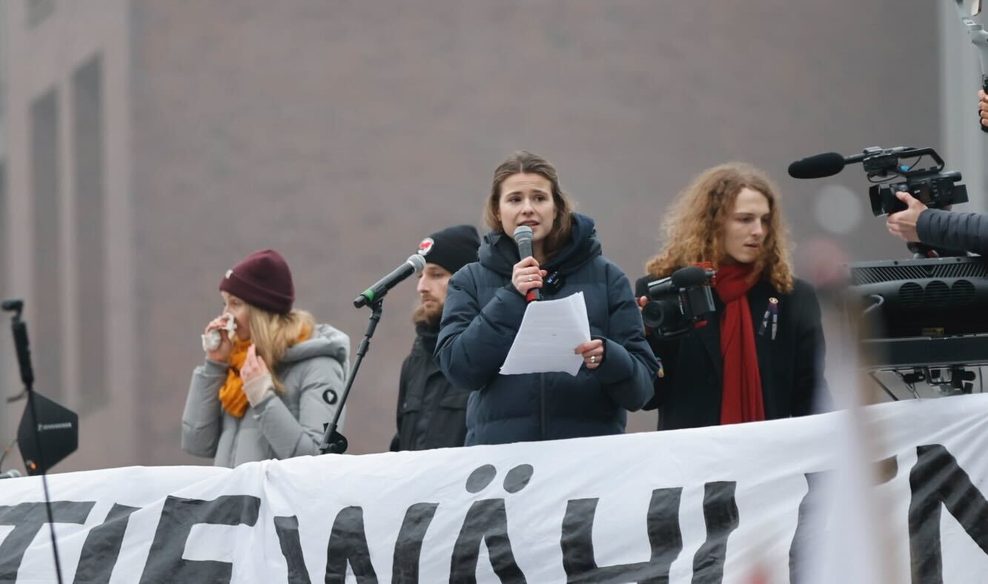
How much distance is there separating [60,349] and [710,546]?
10310 millimetres

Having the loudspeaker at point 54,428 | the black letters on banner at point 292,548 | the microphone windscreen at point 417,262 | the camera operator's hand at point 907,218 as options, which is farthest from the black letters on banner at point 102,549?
the camera operator's hand at point 907,218

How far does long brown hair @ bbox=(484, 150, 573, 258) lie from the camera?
540 centimetres

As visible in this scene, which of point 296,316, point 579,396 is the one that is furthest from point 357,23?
point 579,396

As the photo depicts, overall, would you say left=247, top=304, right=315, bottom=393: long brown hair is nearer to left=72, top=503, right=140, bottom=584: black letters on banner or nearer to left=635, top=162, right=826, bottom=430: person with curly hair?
left=72, top=503, right=140, bottom=584: black letters on banner

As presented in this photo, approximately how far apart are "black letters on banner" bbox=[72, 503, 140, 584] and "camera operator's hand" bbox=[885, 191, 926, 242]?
2.60m

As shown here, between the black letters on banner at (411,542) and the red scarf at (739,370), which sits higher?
the red scarf at (739,370)

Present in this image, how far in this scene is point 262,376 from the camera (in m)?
6.34

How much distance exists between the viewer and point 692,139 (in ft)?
Result: 42.8

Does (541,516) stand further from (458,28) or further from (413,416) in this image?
(458,28)

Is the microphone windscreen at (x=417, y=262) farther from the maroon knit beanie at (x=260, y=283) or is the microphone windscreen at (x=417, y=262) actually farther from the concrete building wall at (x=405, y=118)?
the concrete building wall at (x=405, y=118)

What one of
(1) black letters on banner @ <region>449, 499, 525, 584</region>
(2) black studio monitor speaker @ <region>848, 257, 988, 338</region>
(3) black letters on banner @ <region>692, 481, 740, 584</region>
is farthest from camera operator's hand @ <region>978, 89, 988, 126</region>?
(1) black letters on banner @ <region>449, 499, 525, 584</region>

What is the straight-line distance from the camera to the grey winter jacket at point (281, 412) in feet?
20.5

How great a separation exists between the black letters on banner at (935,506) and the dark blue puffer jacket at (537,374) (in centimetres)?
84

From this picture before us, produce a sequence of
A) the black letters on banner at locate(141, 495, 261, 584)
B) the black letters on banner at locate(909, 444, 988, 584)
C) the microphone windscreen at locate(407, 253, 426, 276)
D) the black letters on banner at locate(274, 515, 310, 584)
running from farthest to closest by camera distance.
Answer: the microphone windscreen at locate(407, 253, 426, 276) → the black letters on banner at locate(141, 495, 261, 584) → the black letters on banner at locate(274, 515, 310, 584) → the black letters on banner at locate(909, 444, 988, 584)
